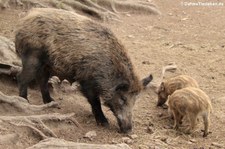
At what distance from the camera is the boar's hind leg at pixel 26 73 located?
6988 mm

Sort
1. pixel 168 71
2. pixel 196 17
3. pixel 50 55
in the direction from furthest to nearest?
pixel 196 17 → pixel 168 71 → pixel 50 55

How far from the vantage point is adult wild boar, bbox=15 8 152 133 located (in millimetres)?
6922

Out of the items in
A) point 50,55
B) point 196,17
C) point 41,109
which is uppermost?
point 50,55

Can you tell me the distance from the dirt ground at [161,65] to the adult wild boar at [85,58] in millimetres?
430

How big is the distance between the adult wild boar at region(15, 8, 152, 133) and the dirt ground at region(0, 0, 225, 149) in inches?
16.9

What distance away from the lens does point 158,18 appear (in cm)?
1392

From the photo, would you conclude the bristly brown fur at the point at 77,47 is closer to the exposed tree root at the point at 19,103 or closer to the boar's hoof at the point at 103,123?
the boar's hoof at the point at 103,123

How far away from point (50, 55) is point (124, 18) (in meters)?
6.55

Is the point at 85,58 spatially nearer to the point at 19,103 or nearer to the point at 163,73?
the point at 19,103

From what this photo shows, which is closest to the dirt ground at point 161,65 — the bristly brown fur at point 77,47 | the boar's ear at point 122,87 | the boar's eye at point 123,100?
the boar's eye at point 123,100

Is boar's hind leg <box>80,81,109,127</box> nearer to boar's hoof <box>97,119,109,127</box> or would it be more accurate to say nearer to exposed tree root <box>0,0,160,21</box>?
boar's hoof <box>97,119,109,127</box>

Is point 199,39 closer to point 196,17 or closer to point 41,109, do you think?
point 196,17

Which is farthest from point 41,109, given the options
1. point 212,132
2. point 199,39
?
point 199,39

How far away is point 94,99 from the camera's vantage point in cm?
708
